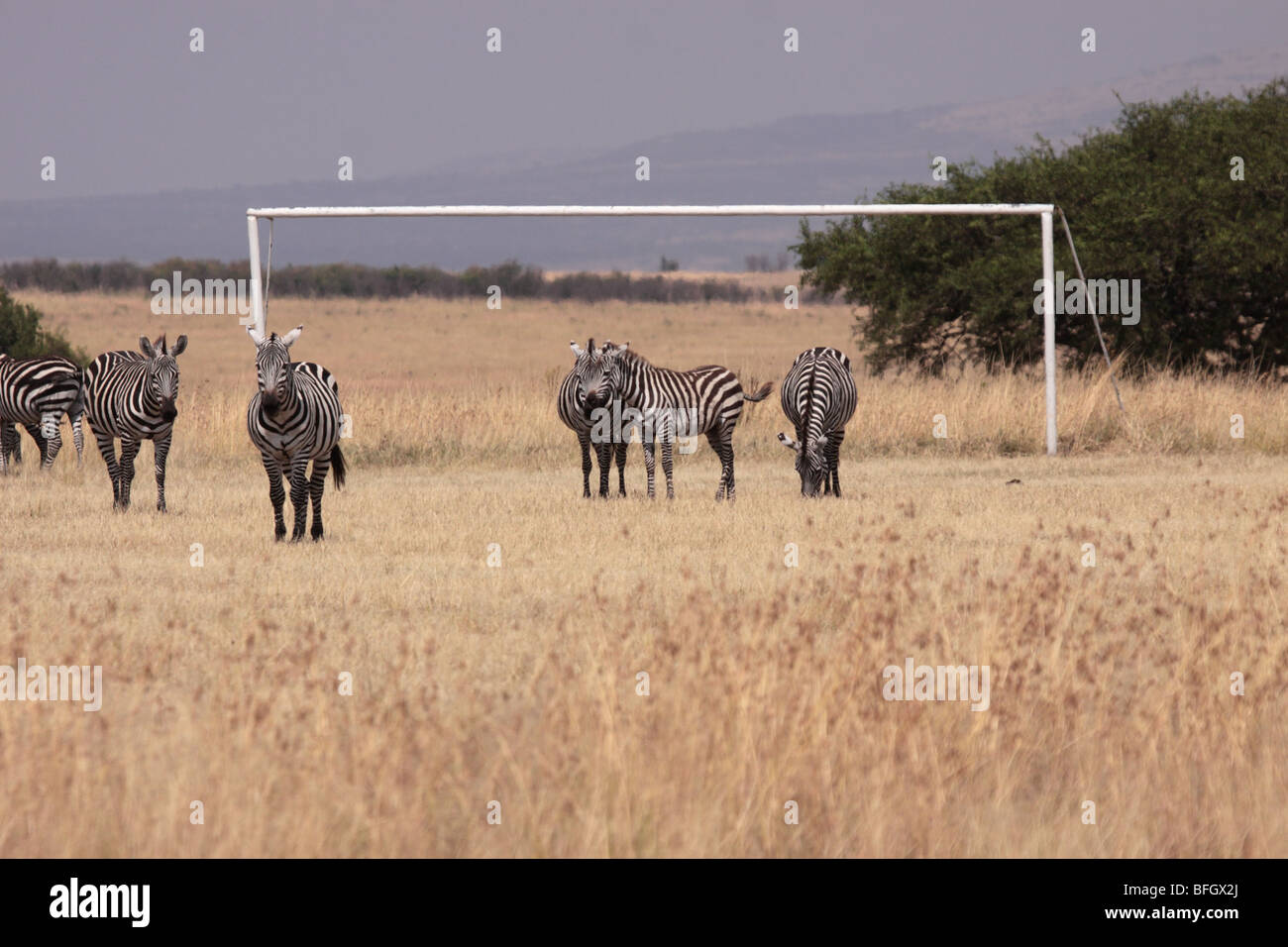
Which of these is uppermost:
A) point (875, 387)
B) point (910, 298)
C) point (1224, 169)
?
point (1224, 169)

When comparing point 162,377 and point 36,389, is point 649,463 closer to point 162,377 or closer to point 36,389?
point 162,377

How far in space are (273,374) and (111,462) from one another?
4.26 m

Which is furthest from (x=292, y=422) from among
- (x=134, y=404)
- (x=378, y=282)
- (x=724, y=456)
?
(x=378, y=282)

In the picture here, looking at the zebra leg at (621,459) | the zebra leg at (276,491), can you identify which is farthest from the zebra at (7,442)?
the zebra leg at (621,459)

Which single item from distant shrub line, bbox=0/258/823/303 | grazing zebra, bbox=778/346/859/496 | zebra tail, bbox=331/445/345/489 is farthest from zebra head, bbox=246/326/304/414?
distant shrub line, bbox=0/258/823/303

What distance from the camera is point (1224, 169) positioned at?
27.2m

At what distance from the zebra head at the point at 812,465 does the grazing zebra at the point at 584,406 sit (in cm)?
184

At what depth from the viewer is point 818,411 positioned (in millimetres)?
15531

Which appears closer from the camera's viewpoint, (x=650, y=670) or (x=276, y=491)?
(x=650, y=670)

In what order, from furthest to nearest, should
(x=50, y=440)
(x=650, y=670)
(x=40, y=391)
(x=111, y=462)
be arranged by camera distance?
(x=50, y=440), (x=40, y=391), (x=111, y=462), (x=650, y=670)

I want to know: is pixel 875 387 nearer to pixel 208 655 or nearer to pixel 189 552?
pixel 189 552

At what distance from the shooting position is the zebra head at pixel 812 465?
1524 cm
